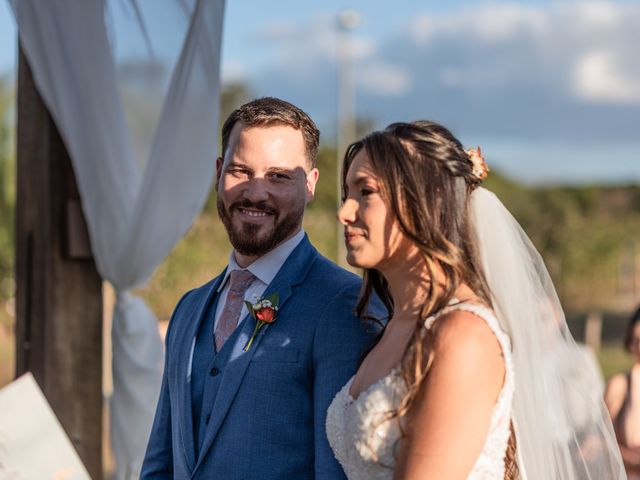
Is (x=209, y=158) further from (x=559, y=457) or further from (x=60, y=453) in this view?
(x=559, y=457)

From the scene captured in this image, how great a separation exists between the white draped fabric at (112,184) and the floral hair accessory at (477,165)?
1749mm

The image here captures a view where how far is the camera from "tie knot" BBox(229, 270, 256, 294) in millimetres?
2463

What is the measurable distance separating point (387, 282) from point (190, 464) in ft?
2.08

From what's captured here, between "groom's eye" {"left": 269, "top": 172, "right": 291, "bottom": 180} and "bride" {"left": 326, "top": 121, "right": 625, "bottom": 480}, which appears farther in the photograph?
"groom's eye" {"left": 269, "top": 172, "right": 291, "bottom": 180}

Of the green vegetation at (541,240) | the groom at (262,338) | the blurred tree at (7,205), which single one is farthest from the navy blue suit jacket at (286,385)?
the blurred tree at (7,205)

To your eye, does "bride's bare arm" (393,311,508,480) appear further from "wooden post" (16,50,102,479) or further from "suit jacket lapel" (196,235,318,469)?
"wooden post" (16,50,102,479)

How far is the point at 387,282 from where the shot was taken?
2197 millimetres

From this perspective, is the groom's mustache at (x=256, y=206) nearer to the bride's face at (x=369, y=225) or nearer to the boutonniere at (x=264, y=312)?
the boutonniere at (x=264, y=312)

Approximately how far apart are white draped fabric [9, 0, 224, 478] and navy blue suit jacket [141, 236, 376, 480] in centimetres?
142

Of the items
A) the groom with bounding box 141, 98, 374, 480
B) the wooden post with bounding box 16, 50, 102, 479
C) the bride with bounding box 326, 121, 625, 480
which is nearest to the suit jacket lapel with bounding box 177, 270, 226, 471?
the groom with bounding box 141, 98, 374, 480

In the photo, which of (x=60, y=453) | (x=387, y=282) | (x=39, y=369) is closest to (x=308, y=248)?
(x=387, y=282)

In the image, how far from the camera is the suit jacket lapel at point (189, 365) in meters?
2.36

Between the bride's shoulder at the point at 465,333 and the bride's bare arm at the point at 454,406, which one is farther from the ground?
the bride's shoulder at the point at 465,333

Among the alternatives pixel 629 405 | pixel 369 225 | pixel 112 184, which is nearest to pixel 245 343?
pixel 369 225
